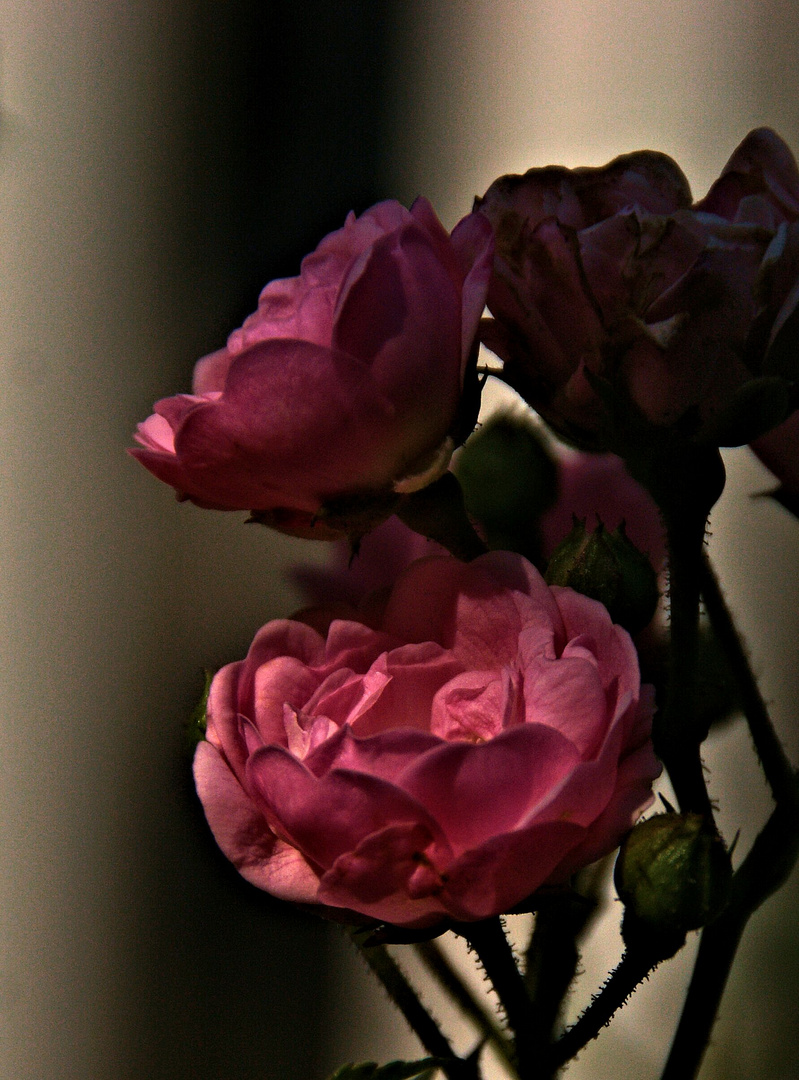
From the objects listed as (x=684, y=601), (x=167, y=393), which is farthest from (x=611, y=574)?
(x=167, y=393)

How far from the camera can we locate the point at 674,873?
0.23 meters

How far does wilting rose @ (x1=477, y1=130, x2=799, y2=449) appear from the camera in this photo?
0.75 feet

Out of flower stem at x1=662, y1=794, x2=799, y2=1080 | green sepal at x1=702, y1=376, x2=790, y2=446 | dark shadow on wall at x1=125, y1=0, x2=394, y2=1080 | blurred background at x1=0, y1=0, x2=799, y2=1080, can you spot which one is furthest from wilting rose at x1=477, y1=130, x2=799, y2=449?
dark shadow on wall at x1=125, y1=0, x2=394, y2=1080

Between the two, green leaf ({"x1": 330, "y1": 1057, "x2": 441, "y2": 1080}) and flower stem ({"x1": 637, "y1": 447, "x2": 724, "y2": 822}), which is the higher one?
flower stem ({"x1": 637, "y1": 447, "x2": 724, "y2": 822})

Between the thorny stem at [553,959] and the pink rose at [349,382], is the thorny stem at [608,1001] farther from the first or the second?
the pink rose at [349,382]

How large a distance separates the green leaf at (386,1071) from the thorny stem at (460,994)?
2.3 inches

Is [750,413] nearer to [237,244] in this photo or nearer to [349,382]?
[349,382]

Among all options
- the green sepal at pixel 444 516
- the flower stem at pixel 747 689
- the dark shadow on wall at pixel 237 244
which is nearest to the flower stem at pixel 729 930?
the flower stem at pixel 747 689

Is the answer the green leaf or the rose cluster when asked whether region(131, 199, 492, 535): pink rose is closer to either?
the rose cluster

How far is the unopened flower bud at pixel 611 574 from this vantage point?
0.26 m

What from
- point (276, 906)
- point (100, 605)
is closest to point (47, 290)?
point (100, 605)

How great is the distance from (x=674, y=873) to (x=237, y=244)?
0.55 m

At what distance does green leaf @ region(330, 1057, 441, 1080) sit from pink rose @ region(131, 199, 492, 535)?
0.49 ft

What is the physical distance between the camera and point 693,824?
0.23 metres
